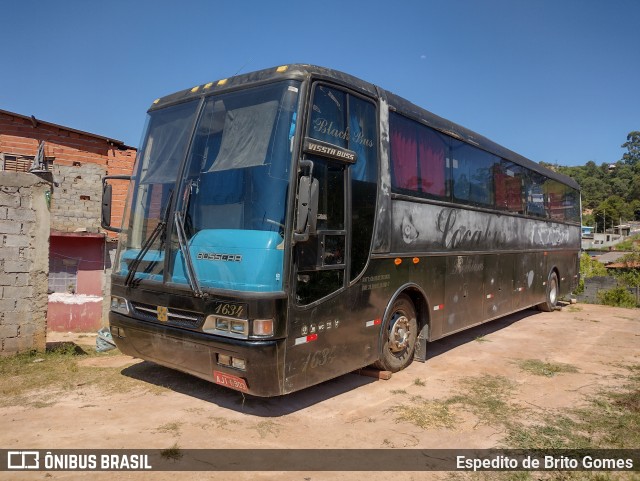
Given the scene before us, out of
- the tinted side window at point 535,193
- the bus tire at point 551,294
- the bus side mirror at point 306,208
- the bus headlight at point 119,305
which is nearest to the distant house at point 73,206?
the bus headlight at point 119,305

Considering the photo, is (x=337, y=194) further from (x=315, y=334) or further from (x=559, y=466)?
(x=559, y=466)

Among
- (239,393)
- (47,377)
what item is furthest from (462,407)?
(47,377)

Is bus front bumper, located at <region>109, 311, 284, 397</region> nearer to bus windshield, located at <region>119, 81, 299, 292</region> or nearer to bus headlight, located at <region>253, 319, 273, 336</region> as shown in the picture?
bus headlight, located at <region>253, 319, 273, 336</region>

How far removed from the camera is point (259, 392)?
4238 millimetres

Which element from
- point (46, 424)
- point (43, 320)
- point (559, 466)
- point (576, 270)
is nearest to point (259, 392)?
point (46, 424)

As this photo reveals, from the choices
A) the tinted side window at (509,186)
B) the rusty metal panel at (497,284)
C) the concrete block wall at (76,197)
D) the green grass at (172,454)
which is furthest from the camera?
the concrete block wall at (76,197)

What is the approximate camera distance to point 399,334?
6.19 m

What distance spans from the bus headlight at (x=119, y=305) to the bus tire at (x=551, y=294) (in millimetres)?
10855

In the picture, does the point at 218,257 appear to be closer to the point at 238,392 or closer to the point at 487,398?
the point at 238,392

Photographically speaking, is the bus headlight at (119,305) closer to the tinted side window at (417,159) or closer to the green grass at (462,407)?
the green grass at (462,407)

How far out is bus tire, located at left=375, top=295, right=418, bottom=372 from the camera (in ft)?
19.6

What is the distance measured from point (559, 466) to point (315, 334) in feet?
7.72

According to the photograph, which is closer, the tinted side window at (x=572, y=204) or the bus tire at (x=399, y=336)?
the bus tire at (x=399, y=336)

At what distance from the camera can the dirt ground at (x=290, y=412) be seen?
4016 millimetres
